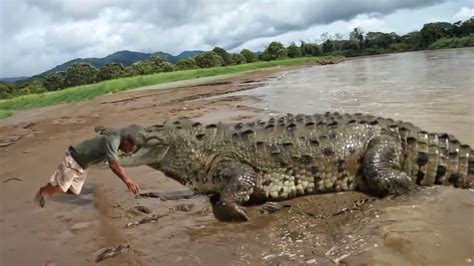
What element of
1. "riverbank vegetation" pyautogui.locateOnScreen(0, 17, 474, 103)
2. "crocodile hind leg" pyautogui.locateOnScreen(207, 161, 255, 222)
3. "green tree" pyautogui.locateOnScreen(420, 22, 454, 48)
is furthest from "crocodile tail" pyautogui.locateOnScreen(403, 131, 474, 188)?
"green tree" pyautogui.locateOnScreen(420, 22, 454, 48)

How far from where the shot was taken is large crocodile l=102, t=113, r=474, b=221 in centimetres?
513

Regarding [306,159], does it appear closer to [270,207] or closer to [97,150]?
[270,207]

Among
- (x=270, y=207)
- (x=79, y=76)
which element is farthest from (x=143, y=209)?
(x=79, y=76)

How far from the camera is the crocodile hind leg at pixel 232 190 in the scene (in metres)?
4.68

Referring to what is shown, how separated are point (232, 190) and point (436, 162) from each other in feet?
8.06

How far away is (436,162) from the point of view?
206 inches

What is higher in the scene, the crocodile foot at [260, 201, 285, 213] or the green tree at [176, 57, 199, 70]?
the green tree at [176, 57, 199, 70]

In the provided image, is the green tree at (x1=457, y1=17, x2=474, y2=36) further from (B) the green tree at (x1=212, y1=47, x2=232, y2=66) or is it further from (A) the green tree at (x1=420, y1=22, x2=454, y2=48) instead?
(B) the green tree at (x1=212, y1=47, x2=232, y2=66)

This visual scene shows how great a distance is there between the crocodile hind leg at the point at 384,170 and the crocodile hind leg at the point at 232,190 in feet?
4.39

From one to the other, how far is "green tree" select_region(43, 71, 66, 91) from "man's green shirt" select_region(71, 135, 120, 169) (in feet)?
200

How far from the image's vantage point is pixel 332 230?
4.10m

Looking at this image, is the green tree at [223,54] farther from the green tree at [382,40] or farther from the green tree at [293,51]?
the green tree at [382,40]

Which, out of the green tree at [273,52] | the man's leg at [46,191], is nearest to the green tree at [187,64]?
the green tree at [273,52]

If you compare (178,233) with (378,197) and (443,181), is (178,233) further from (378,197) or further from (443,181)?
(443,181)
